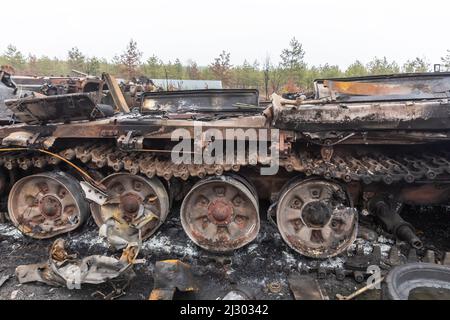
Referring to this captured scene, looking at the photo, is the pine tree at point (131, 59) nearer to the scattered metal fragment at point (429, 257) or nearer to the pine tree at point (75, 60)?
the pine tree at point (75, 60)

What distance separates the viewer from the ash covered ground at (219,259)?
11.9 feet

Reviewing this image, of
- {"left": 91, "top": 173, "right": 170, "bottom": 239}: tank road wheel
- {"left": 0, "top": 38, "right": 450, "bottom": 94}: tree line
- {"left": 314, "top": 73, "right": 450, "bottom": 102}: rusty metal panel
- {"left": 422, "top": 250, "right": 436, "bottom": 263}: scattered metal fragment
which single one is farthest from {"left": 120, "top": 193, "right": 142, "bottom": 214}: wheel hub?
{"left": 0, "top": 38, "right": 450, "bottom": 94}: tree line

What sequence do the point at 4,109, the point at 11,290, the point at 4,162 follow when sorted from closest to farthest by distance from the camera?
the point at 11,290 → the point at 4,162 → the point at 4,109

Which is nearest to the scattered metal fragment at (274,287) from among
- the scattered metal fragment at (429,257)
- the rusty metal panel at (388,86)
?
the scattered metal fragment at (429,257)

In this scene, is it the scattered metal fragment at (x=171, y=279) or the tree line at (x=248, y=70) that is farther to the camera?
the tree line at (x=248, y=70)

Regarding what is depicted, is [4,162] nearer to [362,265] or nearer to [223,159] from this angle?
[223,159]

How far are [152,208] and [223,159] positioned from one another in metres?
1.30

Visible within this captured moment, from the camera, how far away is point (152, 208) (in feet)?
14.9

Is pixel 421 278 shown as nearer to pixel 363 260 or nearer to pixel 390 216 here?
pixel 363 260

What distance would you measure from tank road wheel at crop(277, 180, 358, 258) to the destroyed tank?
0.04 ft

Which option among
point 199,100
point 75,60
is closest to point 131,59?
point 75,60

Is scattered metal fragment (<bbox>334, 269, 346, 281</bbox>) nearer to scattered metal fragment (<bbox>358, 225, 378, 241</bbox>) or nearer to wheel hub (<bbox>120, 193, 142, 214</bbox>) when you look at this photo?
scattered metal fragment (<bbox>358, 225, 378, 241</bbox>)

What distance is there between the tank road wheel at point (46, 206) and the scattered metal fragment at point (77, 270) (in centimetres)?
83

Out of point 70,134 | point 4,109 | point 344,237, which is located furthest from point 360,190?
point 4,109
